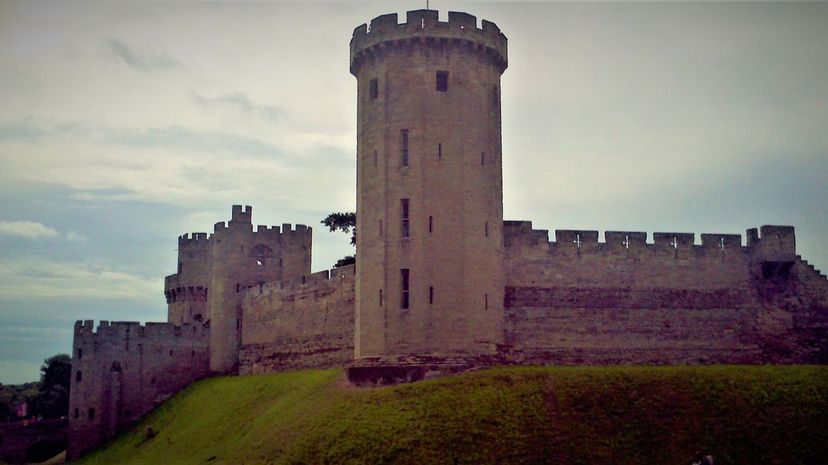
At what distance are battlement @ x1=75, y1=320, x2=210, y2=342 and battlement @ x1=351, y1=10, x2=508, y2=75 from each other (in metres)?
24.1

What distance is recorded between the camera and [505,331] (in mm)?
40344

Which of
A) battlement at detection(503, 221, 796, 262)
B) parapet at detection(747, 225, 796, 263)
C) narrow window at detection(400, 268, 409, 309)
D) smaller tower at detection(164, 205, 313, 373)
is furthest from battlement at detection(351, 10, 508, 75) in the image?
smaller tower at detection(164, 205, 313, 373)

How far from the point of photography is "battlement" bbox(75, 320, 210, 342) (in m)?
56.2

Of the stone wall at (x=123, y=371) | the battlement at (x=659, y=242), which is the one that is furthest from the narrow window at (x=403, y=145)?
the stone wall at (x=123, y=371)

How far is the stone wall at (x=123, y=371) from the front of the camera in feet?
181

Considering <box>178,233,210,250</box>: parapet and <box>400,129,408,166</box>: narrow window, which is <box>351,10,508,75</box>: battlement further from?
<box>178,233,210,250</box>: parapet

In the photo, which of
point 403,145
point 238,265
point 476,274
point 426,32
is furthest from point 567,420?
point 238,265

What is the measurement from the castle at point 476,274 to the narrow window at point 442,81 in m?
0.04

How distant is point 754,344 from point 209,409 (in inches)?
999

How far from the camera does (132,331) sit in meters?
56.8

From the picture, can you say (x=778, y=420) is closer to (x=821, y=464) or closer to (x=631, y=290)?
(x=821, y=464)

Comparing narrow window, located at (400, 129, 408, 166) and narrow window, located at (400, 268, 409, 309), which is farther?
narrow window, located at (400, 129, 408, 166)

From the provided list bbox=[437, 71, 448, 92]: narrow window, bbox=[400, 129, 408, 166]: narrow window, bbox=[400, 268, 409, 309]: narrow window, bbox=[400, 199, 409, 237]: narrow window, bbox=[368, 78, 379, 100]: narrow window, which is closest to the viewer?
bbox=[400, 268, 409, 309]: narrow window

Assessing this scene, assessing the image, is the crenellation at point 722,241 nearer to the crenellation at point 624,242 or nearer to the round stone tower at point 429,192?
the crenellation at point 624,242
